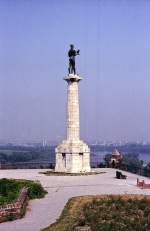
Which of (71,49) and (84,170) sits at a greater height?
(71,49)

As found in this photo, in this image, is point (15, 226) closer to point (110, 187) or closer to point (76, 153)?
point (110, 187)

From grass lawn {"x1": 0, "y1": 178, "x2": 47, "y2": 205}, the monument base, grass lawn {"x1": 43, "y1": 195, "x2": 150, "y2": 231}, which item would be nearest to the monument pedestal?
the monument base

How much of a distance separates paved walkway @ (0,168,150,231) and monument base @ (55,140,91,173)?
1881 mm

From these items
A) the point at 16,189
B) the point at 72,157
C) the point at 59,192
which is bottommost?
the point at 59,192

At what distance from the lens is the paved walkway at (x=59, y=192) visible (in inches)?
594

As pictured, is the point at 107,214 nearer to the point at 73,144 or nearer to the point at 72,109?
the point at 73,144

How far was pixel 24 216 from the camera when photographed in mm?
16266

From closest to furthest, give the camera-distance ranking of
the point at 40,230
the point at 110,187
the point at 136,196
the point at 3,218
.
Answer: the point at 40,230 < the point at 3,218 < the point at 136,196 < the point at 110,187

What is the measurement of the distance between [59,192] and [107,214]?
668 cm

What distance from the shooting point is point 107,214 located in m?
16.4

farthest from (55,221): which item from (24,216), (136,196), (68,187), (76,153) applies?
(76,153)

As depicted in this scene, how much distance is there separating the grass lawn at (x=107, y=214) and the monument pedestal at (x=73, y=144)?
41.0 feet

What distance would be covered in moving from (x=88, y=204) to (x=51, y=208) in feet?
4.74

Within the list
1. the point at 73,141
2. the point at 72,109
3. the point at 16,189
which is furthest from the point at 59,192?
the point at 72,109
